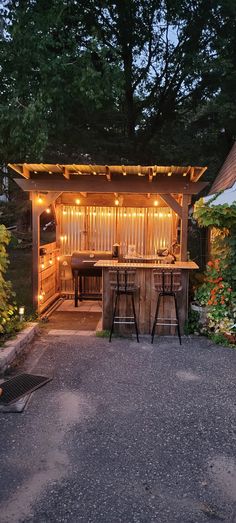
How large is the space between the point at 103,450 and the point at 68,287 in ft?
22.8

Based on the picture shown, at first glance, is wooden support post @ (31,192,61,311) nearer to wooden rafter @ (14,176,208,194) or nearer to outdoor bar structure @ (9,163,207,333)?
outdoor bar structure @ (9,163,207,333)

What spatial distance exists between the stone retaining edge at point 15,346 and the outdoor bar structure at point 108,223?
1.37m

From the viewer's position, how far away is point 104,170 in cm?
707

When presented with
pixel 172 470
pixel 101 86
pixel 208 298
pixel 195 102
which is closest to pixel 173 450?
pixel 172 470

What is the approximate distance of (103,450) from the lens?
10.8 feet

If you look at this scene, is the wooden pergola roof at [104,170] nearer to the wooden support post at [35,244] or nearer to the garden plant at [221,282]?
the wooden support post at [35,244]

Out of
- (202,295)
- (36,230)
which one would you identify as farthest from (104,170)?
(202,295)

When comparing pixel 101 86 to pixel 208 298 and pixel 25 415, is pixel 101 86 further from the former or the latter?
pixel 25 415

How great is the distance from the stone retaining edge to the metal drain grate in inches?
11.2

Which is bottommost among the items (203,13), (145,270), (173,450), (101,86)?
(173,450)

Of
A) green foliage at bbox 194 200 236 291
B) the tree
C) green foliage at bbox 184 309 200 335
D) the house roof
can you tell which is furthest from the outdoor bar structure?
the tree

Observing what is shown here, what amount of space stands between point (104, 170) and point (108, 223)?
10.0 feet

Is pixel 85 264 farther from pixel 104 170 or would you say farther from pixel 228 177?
pixel 228 177

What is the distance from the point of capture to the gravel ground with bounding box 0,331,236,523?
2.62 m
